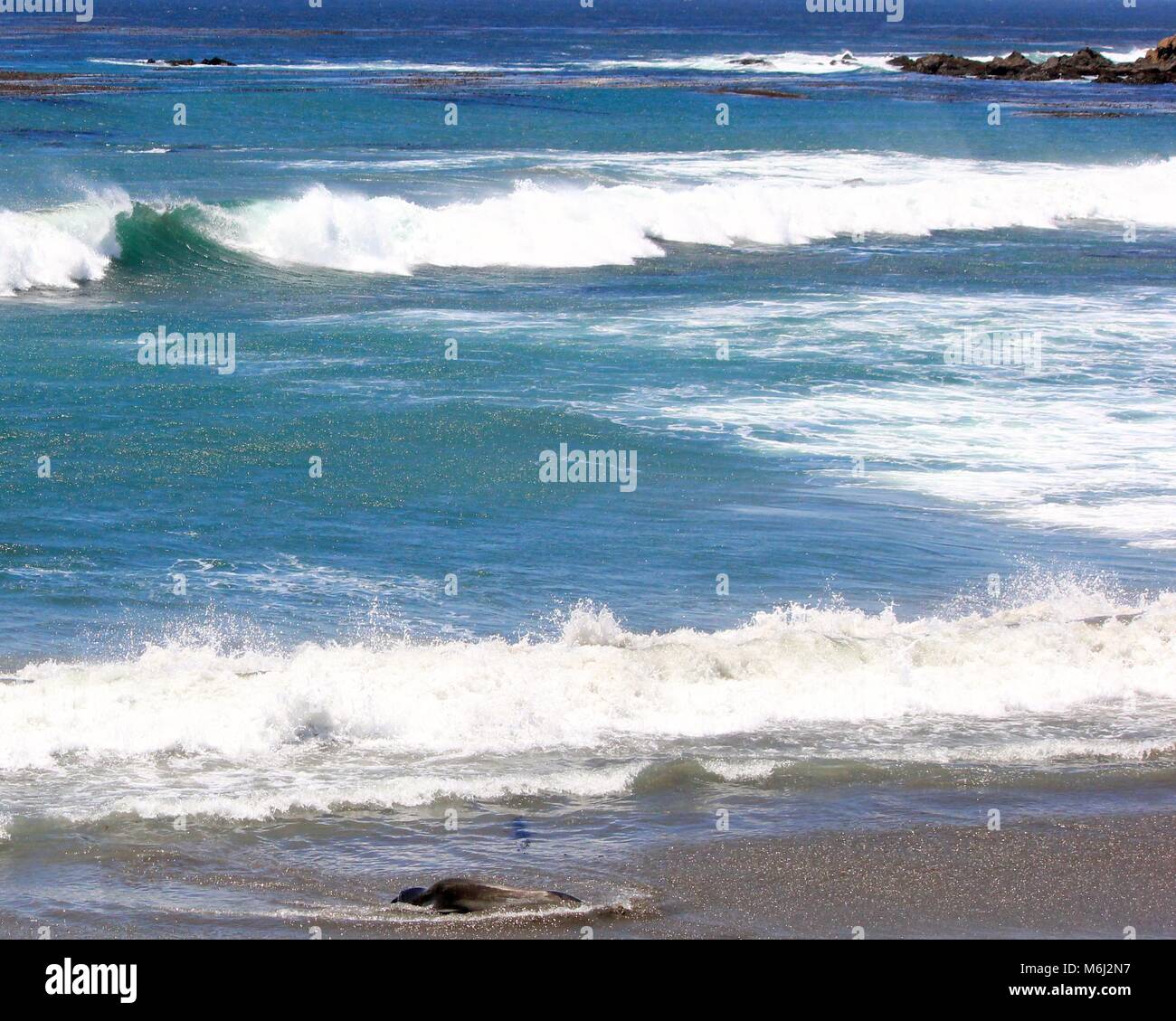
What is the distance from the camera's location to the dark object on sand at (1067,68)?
76.0m

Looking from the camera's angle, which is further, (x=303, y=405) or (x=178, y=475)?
(x=303, y=405)

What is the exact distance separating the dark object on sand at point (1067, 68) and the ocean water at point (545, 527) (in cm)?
4167

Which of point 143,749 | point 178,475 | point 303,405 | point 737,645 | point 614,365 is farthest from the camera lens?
point 614,365

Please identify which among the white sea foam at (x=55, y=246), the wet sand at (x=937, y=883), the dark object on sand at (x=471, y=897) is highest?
the white sea foam at (x=55, y=246)

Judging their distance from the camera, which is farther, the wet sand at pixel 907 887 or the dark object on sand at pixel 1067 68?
the dark object on sand at pixel 1067 68

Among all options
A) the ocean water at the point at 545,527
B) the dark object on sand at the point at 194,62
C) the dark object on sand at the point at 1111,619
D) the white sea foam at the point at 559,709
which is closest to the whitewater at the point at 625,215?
the ocean water at the point at 545,527

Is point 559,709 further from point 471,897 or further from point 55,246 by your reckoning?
point 55,246

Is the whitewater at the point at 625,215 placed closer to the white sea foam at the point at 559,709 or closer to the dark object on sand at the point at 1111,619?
the white sea foam at the point at 559,709

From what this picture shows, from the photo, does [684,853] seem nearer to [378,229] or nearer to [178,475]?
[178,475]

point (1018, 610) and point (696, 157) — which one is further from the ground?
point (696, 157)

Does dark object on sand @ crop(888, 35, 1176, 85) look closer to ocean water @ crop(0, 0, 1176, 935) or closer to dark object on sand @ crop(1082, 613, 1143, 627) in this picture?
ocean water @ crop(0, 0, 1176, 935)

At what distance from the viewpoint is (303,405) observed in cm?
1838
